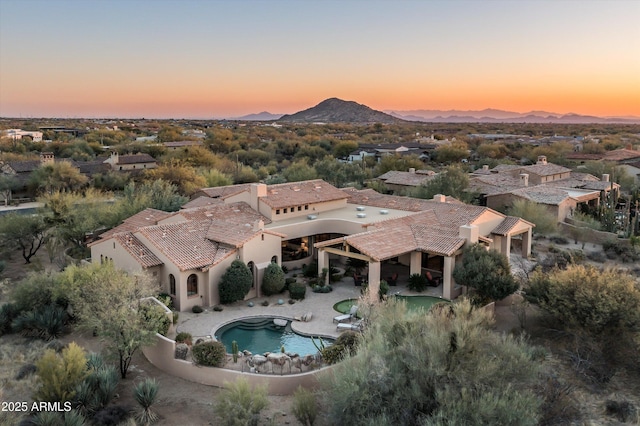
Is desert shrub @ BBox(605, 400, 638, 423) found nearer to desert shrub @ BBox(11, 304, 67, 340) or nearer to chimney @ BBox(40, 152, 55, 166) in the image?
desert shrub @ BBox(11, 304, 67, 340)

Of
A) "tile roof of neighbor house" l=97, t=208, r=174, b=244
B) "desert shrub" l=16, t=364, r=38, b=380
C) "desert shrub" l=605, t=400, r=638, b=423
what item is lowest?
"desert shrub" l=605, t=400, r=638, b=423

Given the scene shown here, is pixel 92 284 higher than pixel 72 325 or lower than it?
higher

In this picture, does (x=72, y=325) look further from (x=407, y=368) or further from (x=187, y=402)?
(x=407, y=368)

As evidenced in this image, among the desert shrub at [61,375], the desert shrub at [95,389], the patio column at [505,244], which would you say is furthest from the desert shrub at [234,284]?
the patio column at [505,244]

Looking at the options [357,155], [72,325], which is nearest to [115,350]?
[72,325]

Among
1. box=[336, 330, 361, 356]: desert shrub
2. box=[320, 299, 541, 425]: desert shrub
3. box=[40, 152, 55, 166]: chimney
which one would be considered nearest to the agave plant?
box=[320, 299, 541, 425]: desert shrub

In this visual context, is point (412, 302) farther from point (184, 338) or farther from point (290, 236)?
point (184, 338)
